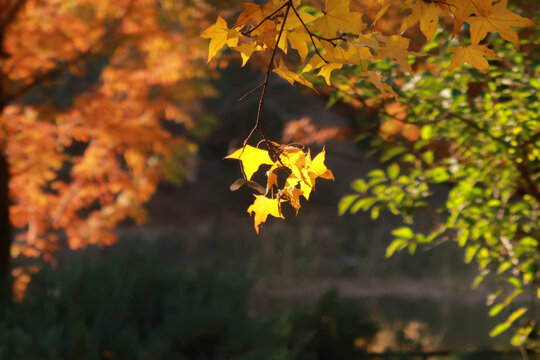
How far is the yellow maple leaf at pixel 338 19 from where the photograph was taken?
1.10 meters

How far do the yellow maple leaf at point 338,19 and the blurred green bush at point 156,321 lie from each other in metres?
3.27

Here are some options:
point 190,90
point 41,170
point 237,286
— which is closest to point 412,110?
point 237,286

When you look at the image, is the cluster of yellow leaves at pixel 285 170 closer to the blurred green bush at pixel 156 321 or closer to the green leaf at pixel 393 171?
the green leaf at pixel 393 171

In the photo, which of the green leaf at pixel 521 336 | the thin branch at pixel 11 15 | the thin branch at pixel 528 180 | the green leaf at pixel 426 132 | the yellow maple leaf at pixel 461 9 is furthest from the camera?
the thin branch at pixel 11 15

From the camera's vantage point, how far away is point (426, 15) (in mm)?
1138

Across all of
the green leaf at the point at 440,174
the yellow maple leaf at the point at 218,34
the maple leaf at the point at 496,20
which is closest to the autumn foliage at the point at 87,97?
the green leaf at the point at 440,174

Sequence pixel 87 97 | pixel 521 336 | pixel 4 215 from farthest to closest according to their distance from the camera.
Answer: pixel 87 97
pixel 4 215
pixel 521 336

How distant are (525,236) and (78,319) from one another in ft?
10.2

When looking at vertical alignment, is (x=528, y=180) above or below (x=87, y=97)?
above

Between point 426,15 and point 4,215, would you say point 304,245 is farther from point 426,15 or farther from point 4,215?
point 426,15

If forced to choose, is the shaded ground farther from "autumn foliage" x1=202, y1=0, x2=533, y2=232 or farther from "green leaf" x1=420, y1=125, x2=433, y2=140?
"autumn foliage" x1=202, y1=0, x2=533, y2=232

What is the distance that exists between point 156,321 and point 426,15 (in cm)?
401

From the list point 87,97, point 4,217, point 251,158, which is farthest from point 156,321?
point 251,158

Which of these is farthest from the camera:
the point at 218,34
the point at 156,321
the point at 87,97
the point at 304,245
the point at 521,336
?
the point at 304,245
